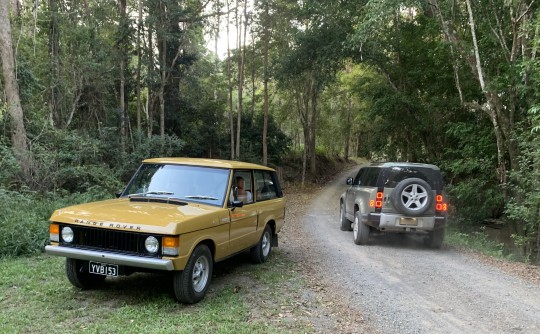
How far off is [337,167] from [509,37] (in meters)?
28.0

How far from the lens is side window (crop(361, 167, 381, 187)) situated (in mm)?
10008

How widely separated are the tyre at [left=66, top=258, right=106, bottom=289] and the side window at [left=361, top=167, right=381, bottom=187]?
6594mm

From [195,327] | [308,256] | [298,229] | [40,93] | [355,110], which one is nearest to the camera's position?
[195,327]

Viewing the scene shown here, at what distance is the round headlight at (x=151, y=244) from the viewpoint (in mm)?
4719

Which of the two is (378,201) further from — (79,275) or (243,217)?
(79,275)

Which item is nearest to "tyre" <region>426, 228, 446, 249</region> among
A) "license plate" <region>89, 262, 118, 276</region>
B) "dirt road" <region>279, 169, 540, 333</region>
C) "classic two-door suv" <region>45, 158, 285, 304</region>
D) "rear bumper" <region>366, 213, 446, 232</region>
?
"dirt road" <region>279, 169, 540, 333</region>

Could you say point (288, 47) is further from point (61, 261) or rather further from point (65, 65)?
point (61, 261)

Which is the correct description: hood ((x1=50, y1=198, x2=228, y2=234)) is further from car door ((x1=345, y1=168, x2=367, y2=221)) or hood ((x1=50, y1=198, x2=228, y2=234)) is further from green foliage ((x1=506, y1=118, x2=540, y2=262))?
green foliage ((x1=506, y1=118, x2=540, y2=262))

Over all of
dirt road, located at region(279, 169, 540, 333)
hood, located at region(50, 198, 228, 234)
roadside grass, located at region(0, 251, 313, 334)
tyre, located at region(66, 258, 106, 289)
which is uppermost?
hood, located at region(50, 198, 228, 234)

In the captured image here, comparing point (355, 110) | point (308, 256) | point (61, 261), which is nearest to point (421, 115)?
point (308, 256)

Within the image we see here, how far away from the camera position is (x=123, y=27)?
63.2 ft

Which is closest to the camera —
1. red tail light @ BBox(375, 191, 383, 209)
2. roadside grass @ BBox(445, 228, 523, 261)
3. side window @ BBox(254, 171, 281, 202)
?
side window @ BBox(254, 171, 281, 202)

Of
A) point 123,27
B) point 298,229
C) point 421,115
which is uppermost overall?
point 123,27

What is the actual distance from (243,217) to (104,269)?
227cm
